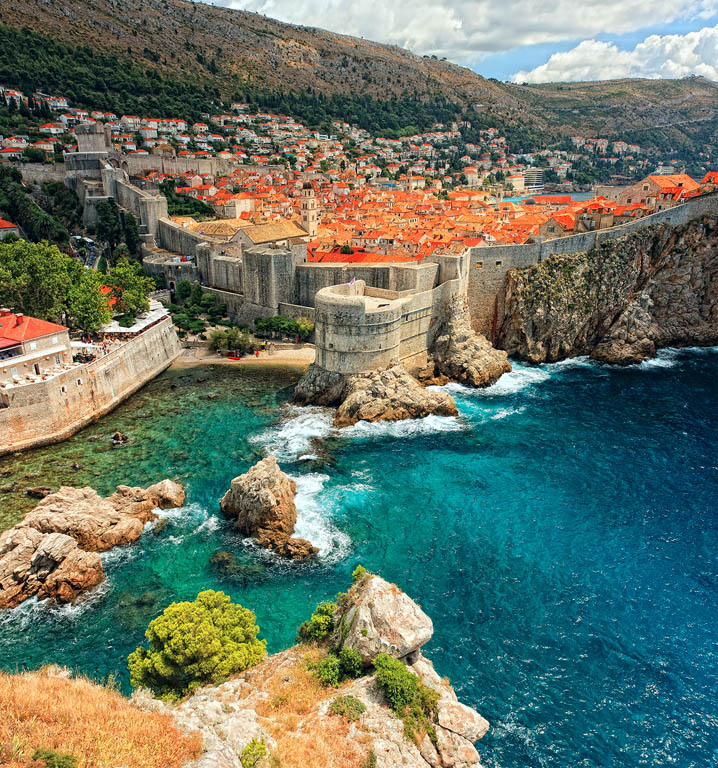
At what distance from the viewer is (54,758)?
812 cm

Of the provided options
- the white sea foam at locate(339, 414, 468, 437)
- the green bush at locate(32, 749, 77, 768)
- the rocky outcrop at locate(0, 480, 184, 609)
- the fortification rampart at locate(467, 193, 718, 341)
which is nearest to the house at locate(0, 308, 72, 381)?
the rocky outcrop at locate(0, 480, 184, 609)

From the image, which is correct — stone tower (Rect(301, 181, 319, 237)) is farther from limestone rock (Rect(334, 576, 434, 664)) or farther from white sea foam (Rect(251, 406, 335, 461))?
limestone rock (Rect(334, 576, 434, 664))

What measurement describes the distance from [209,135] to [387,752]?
10115cm

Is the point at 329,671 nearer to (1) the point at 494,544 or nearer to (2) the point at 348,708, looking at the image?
(2) the point at 348,708

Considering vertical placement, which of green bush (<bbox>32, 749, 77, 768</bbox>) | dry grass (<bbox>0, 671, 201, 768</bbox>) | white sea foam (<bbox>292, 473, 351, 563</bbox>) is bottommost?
white sea foam (<bbox>292, 473, 351, 563</bbox>)

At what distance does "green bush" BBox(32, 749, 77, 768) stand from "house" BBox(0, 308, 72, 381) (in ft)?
80.7

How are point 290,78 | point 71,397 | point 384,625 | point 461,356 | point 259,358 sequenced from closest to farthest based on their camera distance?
1. point 384,625
2. point 71,397
3. point 461,356
4. point 259,358
5. point 290,78

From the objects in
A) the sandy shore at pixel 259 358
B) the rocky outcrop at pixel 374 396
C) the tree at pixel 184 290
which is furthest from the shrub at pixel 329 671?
the tree at pixel 184 290

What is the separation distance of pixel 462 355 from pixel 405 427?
28.3 ft

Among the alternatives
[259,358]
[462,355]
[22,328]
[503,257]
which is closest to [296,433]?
[259,358]

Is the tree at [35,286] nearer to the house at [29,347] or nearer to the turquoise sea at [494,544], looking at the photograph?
the house at [29,347]

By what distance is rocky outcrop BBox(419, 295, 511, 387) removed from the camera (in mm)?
37000

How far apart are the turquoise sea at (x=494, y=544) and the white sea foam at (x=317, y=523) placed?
0.08 m

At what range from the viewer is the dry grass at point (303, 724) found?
405 inches
